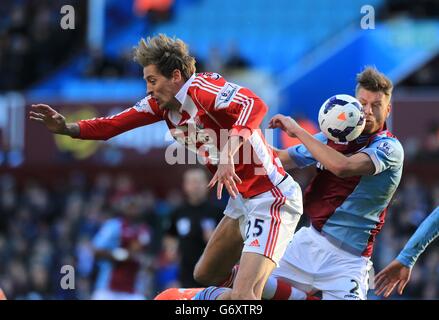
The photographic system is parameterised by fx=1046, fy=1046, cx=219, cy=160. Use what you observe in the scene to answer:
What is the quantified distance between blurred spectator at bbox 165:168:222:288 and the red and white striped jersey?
3.09 metres

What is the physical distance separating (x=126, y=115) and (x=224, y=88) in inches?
34.8

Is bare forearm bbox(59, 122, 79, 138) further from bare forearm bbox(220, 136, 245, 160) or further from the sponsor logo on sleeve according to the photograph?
bare forearm bbox(220, 136, 245, 160)

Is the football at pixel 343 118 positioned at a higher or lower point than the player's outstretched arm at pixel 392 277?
higher

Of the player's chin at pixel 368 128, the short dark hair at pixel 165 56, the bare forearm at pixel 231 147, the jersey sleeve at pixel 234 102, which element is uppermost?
the short dark hair at pixel 165 56

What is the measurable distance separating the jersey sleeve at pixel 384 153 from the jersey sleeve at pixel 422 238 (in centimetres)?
44

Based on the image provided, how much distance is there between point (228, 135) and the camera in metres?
6.88

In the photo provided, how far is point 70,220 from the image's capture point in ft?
54.1

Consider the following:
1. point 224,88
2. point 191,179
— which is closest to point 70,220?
point 191,179

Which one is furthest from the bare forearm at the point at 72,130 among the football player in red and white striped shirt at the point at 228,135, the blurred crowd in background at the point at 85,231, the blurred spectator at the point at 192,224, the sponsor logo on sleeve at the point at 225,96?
the blurred crowd in background at the point at 85,231

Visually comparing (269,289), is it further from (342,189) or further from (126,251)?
(126,251)

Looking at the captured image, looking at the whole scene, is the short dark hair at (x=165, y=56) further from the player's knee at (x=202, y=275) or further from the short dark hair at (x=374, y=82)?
the player's knee at (x=202, y=275)

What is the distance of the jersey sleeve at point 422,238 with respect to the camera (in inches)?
280

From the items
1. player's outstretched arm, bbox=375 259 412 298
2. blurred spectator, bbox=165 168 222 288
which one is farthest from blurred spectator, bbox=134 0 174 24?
player's outstretched arm, bbox=375 259 412 298
